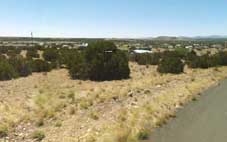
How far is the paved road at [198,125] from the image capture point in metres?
16.1

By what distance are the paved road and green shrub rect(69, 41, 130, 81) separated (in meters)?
14.5

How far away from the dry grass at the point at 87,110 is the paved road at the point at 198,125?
619 millimetres

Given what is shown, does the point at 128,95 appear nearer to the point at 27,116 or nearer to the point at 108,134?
the point at 27,116

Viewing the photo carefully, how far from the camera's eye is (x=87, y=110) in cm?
2139

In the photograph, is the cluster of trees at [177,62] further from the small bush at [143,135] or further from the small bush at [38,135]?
the small bush at [38,135]

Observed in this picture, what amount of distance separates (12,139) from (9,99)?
10.4 m

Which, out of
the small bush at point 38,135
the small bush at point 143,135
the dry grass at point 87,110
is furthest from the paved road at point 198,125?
the small bush at point 38,135

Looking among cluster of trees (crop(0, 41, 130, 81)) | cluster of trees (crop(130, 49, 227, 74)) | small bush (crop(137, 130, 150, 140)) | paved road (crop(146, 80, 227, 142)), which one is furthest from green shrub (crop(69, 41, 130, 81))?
small bush (crop(137, 130, 150, 140))

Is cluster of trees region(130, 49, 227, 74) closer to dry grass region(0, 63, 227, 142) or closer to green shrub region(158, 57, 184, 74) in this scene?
green shrub region(158, 57, 184, 74)

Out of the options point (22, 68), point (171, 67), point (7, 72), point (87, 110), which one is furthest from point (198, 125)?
point (171, 67)

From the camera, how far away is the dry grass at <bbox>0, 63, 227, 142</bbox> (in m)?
16.0

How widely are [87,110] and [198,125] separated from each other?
19.0ft

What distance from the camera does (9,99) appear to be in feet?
82.6

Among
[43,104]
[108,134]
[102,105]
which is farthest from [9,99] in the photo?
[108,134]
